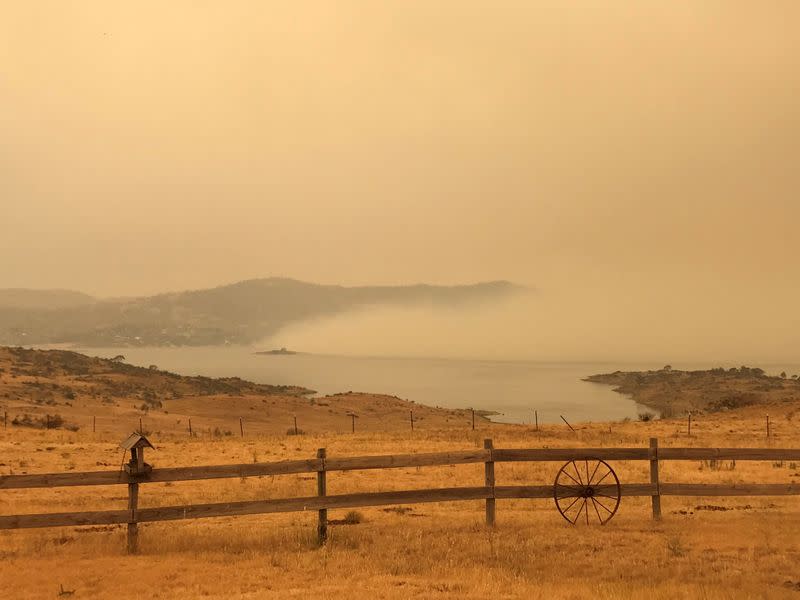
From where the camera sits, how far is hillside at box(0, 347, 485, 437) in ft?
167

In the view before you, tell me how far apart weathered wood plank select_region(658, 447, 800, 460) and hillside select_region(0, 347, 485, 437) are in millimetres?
35348

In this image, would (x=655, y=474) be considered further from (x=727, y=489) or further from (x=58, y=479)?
(x=58, y=479)

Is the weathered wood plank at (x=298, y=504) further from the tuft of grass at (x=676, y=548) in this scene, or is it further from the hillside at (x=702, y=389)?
the hillside at (x=702, y=389)

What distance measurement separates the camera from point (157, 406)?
64.8 metres

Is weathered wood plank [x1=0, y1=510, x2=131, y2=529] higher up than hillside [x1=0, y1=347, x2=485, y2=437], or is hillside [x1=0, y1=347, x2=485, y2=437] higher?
weathered wood plank [x1=0, y1=510, x2=131, y2=529]

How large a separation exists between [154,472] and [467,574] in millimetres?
5227

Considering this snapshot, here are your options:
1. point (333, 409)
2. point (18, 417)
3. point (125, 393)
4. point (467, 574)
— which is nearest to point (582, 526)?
point (467, 574)

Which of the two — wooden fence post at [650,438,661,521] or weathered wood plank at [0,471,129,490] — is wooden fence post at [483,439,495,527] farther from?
weathered wood plank at [0,471,129,490]

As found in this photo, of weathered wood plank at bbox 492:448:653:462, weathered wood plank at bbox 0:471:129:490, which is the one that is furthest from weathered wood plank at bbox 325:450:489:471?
weathered wood plank at bbox 0:471:129:490

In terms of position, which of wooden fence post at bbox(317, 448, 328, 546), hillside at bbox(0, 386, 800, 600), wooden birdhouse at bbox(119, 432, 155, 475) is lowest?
hillside at bbox(0, 386, 800, 600)

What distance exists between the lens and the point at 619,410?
8812 cm

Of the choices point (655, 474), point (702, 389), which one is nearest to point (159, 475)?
point (655, 474)

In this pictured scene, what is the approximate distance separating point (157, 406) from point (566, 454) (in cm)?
5778

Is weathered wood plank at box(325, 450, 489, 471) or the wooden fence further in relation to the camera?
weathered wood plank at box(325, 450, 489, 471)
